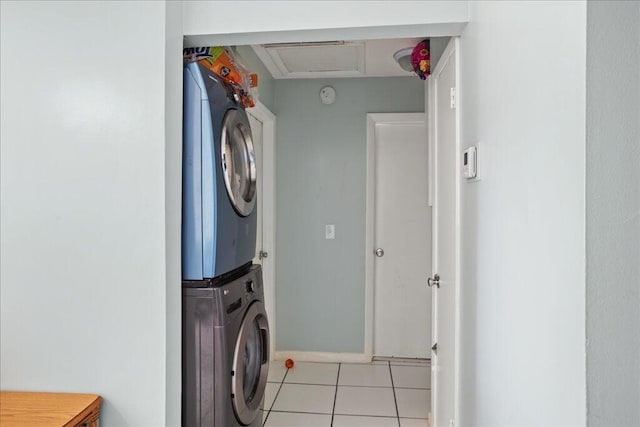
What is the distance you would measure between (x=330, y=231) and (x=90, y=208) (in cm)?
245

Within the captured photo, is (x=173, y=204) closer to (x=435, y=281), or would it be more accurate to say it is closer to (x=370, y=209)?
(x=435, y=281)

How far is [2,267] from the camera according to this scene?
1.69 metres

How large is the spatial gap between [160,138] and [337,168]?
241cm

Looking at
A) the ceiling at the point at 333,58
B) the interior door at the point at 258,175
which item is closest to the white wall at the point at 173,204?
the ceiling at the point at 333,58

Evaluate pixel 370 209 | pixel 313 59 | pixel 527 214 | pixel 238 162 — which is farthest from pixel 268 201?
pixel 527 214

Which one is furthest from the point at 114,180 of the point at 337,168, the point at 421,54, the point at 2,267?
the point at 337,168

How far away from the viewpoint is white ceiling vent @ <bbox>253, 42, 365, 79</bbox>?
3135mm

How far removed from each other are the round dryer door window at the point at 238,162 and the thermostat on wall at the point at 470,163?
3.05 feet

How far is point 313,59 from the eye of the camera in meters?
3.41

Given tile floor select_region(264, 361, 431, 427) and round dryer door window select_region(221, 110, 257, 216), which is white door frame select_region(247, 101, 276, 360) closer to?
tile floor select_region(264, 361, 431, 427)

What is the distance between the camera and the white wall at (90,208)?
1.63 metres

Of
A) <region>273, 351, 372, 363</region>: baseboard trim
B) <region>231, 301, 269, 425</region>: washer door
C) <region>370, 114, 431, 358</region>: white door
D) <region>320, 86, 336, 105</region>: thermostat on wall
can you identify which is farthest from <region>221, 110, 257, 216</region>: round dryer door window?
<region>273, 351, 372, 363</region>: baseboard trim

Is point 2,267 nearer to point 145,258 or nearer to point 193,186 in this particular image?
point 145,258

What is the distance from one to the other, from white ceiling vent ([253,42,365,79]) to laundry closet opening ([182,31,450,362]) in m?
0.10
